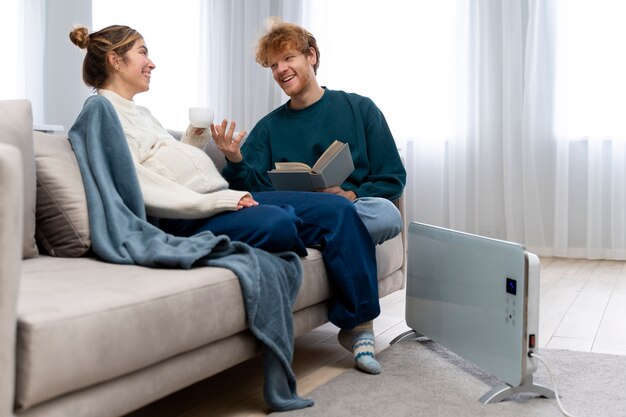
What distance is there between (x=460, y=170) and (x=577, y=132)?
0.77 meters

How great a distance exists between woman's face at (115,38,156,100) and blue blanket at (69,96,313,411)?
0.85 ft

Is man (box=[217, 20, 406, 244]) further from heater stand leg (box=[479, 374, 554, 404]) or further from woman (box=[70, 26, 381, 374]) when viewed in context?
heater stand leg (box=[479, 374, 554, 404])

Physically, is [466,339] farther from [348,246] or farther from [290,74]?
[290,74]

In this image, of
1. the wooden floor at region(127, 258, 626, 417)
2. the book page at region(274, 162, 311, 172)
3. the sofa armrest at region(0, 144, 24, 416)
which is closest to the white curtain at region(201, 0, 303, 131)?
the wooden floor at region(127, 258, 626, 417)

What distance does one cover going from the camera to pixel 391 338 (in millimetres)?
2480

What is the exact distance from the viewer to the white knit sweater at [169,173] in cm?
183

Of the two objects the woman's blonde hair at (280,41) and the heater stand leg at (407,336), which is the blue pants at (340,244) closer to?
the heater stand leg at (407,336)

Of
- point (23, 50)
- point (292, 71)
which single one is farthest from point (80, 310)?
point (23, 50)

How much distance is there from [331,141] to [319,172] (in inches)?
10.8

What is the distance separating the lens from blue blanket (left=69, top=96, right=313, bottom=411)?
1.60 meters

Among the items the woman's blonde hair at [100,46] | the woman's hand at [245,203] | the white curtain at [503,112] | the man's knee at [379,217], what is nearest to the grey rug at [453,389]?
the man's knee at [379,217]

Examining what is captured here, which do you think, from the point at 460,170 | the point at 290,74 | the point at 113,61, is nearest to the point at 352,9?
the point at 460,170

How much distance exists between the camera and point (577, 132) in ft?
15.0

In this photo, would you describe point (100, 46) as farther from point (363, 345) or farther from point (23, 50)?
point (23, 50)
